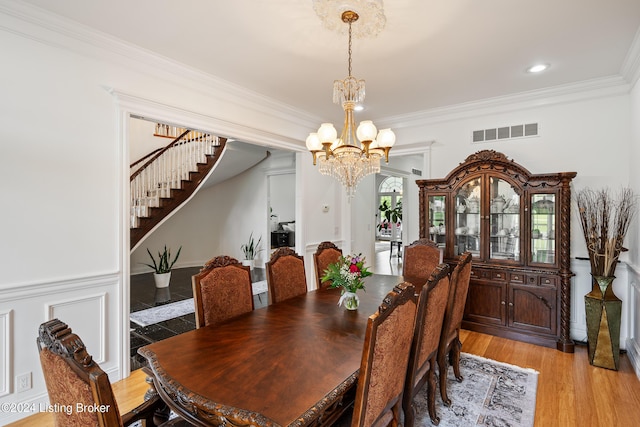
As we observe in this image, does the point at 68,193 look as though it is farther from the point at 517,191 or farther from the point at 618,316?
the point at 618,316

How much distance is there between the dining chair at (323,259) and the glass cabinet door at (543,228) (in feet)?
7.25

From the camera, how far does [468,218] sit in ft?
13.0

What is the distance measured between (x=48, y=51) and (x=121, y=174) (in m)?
0.98

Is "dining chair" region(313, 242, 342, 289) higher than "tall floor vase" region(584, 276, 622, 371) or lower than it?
higher

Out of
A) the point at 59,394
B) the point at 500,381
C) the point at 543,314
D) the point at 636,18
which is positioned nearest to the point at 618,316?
the point at 543,314

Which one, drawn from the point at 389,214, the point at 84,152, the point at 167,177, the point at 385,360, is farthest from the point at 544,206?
the point at 389,214

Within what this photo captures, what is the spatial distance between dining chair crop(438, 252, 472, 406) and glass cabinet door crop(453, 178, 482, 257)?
1.52m

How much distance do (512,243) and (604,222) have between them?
86 centimetres

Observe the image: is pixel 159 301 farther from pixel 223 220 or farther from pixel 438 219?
pixel 438 219

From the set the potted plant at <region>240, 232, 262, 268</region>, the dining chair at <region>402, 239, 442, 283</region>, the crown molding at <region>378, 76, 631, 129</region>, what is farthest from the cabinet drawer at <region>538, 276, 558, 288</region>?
the potted plant at <region>240, 232, 262, 268</region>

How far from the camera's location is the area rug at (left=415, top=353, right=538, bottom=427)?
216 centimetres

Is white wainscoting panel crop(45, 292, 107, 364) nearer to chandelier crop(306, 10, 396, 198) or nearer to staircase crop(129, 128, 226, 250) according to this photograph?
chandelier crop(306, 10, 396, 198)

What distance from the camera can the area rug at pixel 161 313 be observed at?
399 centimetres

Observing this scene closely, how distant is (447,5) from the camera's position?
2100 millimetres
